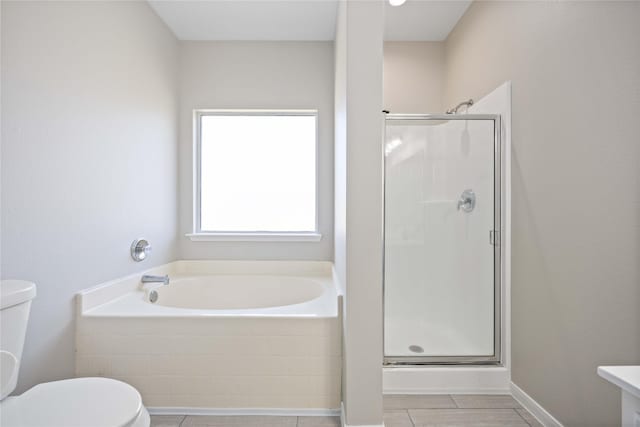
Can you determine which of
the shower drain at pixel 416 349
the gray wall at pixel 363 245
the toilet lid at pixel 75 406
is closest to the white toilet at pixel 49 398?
the toilet lid at pixel 75 406

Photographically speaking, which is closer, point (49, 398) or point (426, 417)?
point (49, 398)

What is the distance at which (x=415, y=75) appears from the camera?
2.89m

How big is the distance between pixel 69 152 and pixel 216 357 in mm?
1221

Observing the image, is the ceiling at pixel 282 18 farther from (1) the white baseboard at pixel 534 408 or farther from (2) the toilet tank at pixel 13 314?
(1) the white baseboard at pixel 534 408

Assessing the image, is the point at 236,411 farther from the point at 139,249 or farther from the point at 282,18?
the point at 282,18

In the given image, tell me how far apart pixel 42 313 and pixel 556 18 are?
268 centimetres

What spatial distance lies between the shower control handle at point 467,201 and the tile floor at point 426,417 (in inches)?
44.9

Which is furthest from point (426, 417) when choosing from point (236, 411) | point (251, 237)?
point (251, 237)

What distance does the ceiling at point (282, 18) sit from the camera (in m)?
2.29

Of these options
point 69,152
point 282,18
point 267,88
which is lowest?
point 69,152

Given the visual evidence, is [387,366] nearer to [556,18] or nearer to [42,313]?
[42,313]

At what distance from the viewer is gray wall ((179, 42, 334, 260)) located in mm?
2727

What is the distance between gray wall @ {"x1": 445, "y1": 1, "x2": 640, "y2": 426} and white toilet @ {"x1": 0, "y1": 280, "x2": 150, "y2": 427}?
5.62 ft

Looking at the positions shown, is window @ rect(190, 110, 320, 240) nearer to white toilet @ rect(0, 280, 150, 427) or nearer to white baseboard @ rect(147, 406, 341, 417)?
white baseboard @ rect(147, 406, 341, 417)
